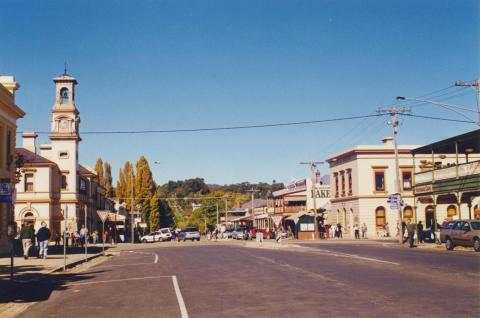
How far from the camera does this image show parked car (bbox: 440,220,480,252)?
2986 centimetres

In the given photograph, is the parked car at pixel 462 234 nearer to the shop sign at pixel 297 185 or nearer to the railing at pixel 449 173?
the railing at pixel 449 173

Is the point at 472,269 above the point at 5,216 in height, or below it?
below

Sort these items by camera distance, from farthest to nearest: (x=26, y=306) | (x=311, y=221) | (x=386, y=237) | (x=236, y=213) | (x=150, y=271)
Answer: (x=236, y=213)
(x=311, y=221)
(x=386, y=237)
(x=150, y=271)
(x=26, y=306)

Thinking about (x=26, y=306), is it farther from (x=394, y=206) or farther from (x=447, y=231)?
(x=394, y=206)

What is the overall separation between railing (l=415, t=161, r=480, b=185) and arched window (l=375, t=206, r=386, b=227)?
1756 cm

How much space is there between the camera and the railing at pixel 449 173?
36.3 m

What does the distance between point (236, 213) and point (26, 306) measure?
128261 millimetres

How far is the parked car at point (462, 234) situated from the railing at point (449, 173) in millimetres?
4900

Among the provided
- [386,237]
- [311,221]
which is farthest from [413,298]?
[311,221]

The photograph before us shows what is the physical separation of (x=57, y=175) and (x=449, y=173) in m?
39.6

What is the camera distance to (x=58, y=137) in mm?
62562

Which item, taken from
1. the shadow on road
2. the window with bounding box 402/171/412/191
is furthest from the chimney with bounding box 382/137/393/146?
the shadow on road

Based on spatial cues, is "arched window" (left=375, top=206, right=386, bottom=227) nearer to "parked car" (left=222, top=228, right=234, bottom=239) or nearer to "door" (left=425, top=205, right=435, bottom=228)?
"door" (left=425, top=205, right=435, bottom=228)

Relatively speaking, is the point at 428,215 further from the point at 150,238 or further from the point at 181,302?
the point at 181,302
